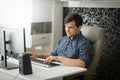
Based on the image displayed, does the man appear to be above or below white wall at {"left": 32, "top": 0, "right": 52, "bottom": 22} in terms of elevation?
below

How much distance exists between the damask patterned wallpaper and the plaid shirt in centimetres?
75

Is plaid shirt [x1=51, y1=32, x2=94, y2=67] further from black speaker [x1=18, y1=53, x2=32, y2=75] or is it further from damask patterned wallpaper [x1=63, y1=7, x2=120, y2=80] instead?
damask patterned wallpaper [x1=63, y1=7, x2=120, y2=80]

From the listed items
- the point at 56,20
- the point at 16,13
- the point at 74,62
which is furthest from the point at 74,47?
the point at 16,13

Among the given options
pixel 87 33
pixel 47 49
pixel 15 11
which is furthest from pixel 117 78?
pixel 15 11

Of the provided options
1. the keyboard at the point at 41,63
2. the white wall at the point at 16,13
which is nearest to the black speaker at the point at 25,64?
the keyboard at the point at 41,63

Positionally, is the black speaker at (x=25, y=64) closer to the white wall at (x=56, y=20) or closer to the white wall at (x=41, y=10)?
the white wall at (x=41, y=10)

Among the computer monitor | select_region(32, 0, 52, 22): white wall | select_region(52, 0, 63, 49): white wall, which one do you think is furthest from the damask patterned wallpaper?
the computer monitor

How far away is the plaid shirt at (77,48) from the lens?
9.35 ft

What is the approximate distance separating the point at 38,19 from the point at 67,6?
57cm

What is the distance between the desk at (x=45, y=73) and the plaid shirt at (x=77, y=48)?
217 millimetres

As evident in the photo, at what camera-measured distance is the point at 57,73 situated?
8.12ft

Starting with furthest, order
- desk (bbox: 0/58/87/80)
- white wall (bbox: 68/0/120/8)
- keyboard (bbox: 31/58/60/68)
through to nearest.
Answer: white wall (bbox: 68/0/120/8)
keyboard (bbox: 31/58/60/68)
desk (bbox: 0/58/87/80)

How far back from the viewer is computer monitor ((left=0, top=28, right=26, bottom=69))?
2474 mm

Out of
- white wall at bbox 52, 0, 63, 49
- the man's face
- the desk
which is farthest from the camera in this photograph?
white wall at bbox 52, 0, 63, 49
